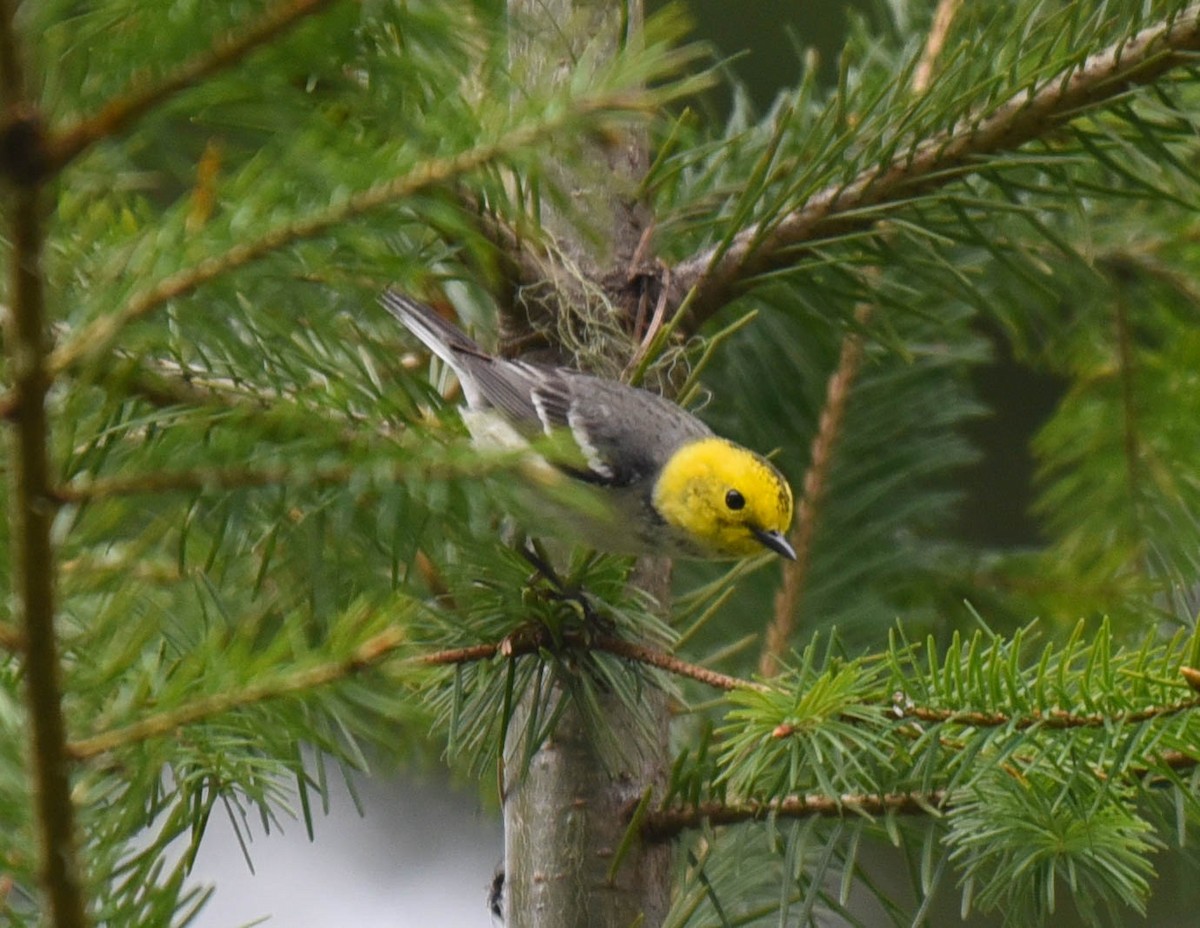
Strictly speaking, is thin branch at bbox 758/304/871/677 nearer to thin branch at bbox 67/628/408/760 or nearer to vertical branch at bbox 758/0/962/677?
vertical branch at bbox 758/0/962/677

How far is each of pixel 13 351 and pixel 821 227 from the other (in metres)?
1.13

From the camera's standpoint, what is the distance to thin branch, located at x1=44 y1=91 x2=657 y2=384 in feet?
2.70

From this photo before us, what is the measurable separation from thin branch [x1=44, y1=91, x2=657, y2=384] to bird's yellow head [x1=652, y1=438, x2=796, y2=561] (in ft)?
4.80

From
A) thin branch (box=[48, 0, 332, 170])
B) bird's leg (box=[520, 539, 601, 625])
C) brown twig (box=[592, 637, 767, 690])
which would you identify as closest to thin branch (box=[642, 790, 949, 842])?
brown twig (box=[592, 637, 767, 690])

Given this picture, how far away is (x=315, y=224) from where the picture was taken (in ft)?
2.80

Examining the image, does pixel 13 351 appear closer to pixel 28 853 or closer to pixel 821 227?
pixel 28 853

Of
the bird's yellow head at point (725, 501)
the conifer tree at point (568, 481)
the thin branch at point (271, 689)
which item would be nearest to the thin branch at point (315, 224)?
the conifer tree at point (568, 481)

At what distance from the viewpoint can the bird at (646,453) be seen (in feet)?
7.14

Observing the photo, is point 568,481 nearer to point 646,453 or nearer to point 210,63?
point 210,63

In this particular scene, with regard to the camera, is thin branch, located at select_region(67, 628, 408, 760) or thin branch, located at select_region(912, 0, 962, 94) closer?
thin branch, located at select_region(67, 628, 408, 760)

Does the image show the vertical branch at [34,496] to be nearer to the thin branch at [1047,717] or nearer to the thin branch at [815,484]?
the thin branch at [1047,717]

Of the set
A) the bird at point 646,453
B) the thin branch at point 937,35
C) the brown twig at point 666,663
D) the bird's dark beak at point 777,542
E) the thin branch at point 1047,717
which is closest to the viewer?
the thin branch at point 1047,717

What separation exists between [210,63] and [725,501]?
66.1 inches

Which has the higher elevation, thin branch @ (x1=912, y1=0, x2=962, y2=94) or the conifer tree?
thin branch @ (x1=912, y1=0, x2=962, y2=94)
